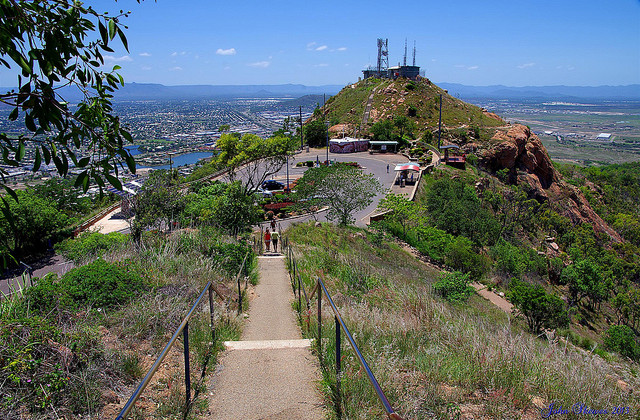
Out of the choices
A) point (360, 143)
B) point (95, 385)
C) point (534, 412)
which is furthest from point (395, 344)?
point (360, 143)

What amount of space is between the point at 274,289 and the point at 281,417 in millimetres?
6386

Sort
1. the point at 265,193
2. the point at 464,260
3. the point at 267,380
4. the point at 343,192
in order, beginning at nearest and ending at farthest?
the point at 267,380
the point at 464,260
the point at 343,192
the point at 265,193

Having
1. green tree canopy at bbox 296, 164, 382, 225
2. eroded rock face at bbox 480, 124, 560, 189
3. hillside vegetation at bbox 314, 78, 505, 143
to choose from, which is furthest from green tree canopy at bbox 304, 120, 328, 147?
green tree canopy at bbox 296, 164, 382, 225

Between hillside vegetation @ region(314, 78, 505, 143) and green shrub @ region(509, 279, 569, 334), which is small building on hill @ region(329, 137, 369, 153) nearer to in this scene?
hillside vegetation @ region(314, 78, 505, 143)

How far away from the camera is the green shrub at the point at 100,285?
5508 millimetres

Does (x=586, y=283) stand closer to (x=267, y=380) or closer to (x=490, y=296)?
(x=490, y=296)

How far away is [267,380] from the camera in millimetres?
4602

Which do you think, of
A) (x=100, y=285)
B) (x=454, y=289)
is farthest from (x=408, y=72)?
(x=100, y=285)

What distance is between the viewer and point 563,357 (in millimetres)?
4961

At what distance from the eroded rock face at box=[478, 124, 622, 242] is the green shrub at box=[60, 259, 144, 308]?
5153 cm

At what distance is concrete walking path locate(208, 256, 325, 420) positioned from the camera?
13.1 feet

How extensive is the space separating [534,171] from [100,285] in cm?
5954

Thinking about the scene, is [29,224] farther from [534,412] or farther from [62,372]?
[534,412]

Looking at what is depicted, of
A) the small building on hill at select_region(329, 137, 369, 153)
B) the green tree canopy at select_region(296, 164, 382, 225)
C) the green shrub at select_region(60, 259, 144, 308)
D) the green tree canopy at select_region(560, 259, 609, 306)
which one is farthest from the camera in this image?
the small building on hill at select_region(329, 137, 369, 153)
